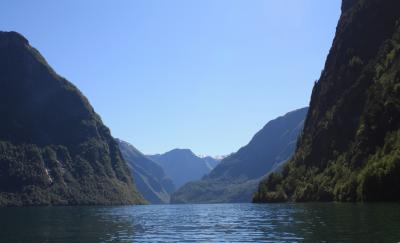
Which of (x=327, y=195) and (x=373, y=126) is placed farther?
(x=327, y=195)

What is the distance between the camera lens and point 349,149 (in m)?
194

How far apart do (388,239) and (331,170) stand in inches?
6184

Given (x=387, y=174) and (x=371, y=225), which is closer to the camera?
(x=371, y=225)

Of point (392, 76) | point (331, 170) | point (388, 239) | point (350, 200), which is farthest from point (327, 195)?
point (388, 239)

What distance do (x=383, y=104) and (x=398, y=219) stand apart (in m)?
111

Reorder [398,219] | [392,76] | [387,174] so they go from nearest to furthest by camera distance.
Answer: [398,219] < [387,174] < [392,76]

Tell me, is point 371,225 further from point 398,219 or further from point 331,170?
point 331,170

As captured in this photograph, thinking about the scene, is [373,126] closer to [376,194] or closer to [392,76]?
[392,76]

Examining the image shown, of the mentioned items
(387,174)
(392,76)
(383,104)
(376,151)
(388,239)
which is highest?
(392,76)

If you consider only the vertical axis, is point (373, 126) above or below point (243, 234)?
above

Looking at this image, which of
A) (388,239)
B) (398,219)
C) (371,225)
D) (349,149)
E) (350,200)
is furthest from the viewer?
(349,149)

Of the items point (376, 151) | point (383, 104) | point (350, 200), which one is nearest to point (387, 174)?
point (350, 200)

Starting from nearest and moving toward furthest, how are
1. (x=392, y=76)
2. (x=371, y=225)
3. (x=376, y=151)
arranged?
(x=371, y=225)
(x=376, y=151)
(x=392, y=76)

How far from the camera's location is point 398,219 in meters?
61.9
